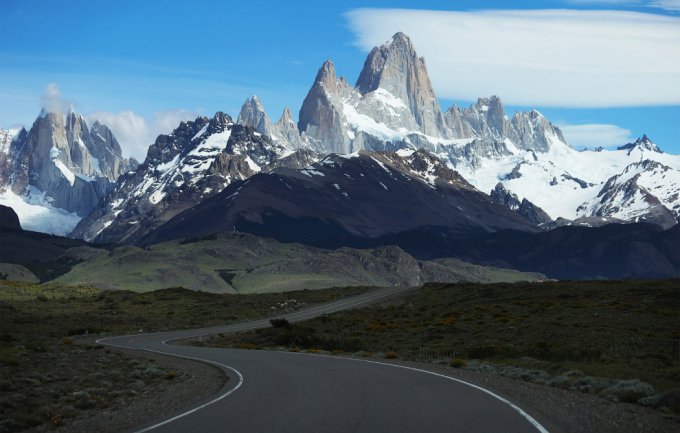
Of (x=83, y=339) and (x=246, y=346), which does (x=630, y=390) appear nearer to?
(x=246, y=346)

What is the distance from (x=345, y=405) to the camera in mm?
26703

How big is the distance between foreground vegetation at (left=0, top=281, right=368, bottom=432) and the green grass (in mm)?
15789

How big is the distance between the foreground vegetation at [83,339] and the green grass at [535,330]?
15.8m

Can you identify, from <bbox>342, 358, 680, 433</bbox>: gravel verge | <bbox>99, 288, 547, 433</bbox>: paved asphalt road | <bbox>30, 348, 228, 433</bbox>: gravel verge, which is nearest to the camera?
<bbox>99, 288, 547, 433</bbox>: paved asphalt road

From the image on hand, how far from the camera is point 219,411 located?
2603cm

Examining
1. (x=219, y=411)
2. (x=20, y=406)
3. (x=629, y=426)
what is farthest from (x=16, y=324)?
(x=629, y=426)

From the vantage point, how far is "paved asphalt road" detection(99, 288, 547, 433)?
23016 millimetres

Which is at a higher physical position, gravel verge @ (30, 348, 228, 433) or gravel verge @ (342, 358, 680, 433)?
gravel verge @ (30, 348, 228, 433)

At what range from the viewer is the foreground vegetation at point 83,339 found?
31.0 metres

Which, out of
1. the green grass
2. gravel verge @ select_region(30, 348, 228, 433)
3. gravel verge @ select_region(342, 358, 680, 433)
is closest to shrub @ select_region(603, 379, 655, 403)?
gravel verge @ select_region(342, 358, 680, 433)

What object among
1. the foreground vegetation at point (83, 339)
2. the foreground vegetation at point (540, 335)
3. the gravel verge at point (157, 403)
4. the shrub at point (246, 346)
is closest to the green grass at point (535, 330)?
the foreground vegetation at point (540, 335)

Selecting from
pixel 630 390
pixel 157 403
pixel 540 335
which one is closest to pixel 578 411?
pixel 630 390

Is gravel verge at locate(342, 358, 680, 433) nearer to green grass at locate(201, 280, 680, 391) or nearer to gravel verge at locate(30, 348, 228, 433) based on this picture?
green grass at locate(201, 280, 680, 391)

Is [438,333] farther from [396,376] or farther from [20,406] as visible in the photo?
[20,406]
